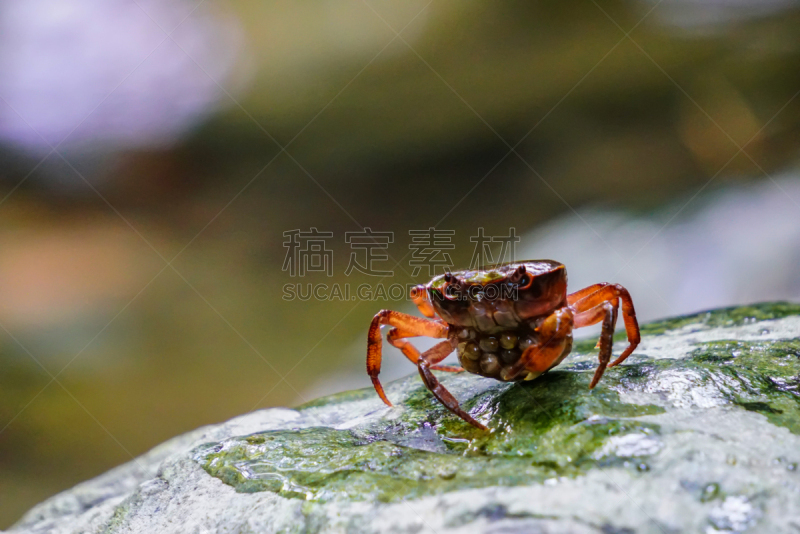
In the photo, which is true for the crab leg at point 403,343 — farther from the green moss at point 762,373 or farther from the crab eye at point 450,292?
the green moss at point 762,373

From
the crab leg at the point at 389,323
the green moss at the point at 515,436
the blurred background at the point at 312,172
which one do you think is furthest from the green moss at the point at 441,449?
the blurred background at the point at 312,172

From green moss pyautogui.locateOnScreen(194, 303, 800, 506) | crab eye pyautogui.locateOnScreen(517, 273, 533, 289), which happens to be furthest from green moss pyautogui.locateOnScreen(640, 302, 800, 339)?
crab eye pyautogui.locateOnScreen(517, 273, 533, 289)

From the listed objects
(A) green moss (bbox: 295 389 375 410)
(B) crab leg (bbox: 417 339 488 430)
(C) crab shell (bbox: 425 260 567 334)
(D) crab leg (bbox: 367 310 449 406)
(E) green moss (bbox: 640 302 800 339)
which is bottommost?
(E) green moss (bbox: 640 302 800 339)

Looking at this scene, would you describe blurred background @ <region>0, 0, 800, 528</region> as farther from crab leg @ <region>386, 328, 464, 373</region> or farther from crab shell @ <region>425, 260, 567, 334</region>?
crab shell @ <region>425, 260, 567, 334</region>

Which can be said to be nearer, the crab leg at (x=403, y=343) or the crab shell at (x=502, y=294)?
the crab shell at (x=502, y=294)

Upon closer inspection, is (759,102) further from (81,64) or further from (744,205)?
(81,64)

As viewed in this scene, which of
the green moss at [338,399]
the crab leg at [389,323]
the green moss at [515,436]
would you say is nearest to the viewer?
the green moss at [515,436]

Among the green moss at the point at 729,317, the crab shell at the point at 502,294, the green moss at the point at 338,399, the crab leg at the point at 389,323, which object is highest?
the crab shell at the point at 502,294

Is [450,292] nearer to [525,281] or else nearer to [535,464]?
[525,281]
